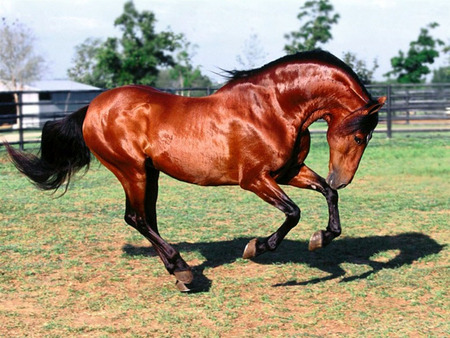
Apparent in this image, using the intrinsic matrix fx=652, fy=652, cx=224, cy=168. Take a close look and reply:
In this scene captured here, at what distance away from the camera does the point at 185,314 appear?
4.75m

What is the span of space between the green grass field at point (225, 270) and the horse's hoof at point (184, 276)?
126mm

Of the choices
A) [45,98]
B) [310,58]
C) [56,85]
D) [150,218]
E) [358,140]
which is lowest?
[150,218]

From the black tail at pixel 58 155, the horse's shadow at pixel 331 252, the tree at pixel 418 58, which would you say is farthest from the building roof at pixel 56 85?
the horse's shadow at pixel 331 252

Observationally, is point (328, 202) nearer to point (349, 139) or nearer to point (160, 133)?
point (349, 139)

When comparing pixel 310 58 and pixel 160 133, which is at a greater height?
pixel 310 58

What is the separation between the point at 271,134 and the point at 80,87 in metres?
53.5

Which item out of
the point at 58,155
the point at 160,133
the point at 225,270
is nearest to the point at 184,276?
the point at 225,270

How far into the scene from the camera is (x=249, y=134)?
5.38 metres

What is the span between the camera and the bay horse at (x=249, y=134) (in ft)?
17.3

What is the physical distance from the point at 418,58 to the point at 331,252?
39.5 metres

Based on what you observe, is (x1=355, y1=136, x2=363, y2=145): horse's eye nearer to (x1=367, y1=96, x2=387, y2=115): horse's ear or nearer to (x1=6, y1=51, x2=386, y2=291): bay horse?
(x1=6, y1=51, x2=386, y2=291): bay horse

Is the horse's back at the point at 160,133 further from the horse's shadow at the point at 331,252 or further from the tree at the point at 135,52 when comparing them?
the tree at the point at 135,52

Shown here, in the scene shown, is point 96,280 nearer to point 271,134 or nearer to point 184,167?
Answer: point 184,167

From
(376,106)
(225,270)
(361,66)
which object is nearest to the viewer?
(376,106)
